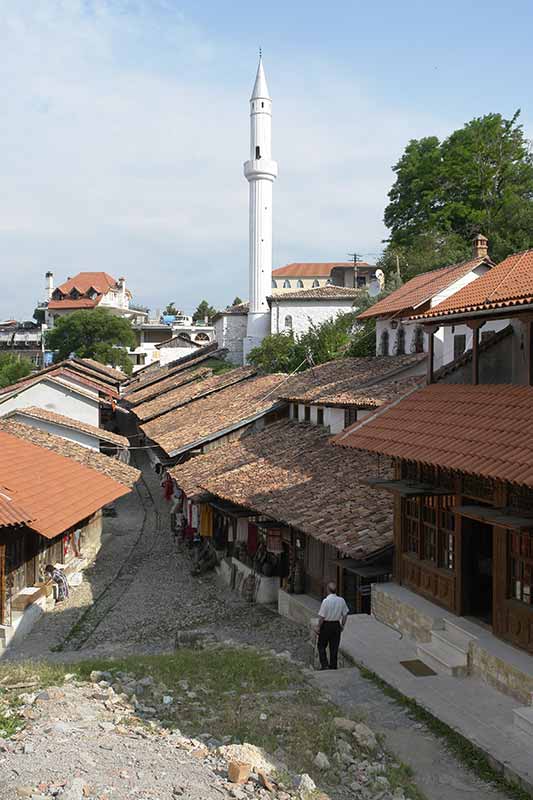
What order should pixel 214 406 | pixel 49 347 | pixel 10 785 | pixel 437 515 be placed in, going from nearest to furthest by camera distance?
1. pixel 10 785
2. pixel 437 515
3. pixel 214 406
4. pixel 49 347

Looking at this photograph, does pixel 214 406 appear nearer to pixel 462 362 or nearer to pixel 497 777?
pixel 462 362

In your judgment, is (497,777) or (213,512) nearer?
(497,777)

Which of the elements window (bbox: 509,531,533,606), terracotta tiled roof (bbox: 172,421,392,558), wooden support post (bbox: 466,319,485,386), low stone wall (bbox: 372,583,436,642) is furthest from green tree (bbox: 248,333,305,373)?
window (bbox: 509,531,533,606)

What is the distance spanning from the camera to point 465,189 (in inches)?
1741

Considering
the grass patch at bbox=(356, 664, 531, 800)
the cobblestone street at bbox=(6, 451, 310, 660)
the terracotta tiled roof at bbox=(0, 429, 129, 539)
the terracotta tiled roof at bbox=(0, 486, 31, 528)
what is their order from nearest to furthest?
the grass patch at bbox=(356, 664, 531, 800), the terracotta tiled roof at bbox=(0, 486, 31, 528), the cobblestone street at bbox=(6, 451, 310, 660), the terracotta tiled roof at bbox=(0, 429, 129, 539)

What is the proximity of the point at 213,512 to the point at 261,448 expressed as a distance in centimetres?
248

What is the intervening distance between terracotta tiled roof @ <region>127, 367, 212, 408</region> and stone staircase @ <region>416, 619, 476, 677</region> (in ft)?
99.9

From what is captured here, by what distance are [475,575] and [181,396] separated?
27.6 metres

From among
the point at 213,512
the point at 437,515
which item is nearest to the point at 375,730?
the point at 437,515

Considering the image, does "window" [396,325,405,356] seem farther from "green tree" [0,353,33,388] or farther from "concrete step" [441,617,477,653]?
"green tree" [0,353,33,388]

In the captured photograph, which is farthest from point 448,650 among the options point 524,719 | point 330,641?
point 524,719

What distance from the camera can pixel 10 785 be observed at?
22.5ft

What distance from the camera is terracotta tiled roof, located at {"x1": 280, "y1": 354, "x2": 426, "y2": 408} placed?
20047 millimetres

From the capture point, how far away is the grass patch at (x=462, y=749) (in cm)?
762
